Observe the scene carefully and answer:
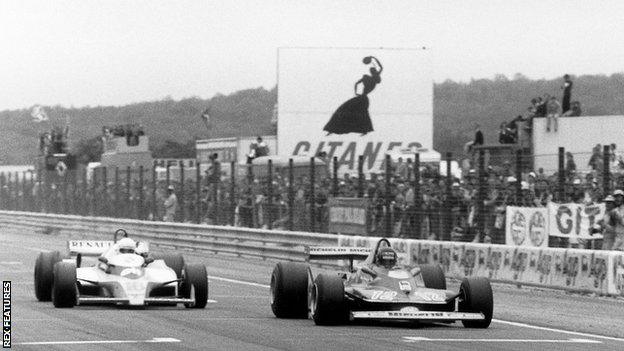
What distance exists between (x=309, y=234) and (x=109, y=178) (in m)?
17.8

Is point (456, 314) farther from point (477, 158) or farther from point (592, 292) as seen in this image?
point (477, 158)

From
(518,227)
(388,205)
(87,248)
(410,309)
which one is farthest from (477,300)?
(388,205)

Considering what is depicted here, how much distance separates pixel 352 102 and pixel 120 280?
3249 cm

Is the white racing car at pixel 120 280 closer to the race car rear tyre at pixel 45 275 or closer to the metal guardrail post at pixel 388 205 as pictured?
the race car rear tyre at pixel 45 275

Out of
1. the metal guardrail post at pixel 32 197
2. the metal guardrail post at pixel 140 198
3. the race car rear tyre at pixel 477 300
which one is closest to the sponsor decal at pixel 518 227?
the race car rear tyre at pixel 477 300

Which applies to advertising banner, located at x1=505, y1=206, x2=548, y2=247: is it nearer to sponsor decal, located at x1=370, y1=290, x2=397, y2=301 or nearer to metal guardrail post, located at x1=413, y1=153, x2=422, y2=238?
metal guardrail post, located at x1=413, y1=153, x2=422, y2=238

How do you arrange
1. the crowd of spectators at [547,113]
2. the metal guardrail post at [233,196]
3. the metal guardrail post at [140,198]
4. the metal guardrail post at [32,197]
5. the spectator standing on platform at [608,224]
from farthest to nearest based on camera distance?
1. the metal guardrail post at [32,197]
2. the metal guardrail post at [140,198]
3. the crowd of spectators at [547,113]
4. the metal guardrail post at [233,196]
5. the spectator standing on platform at [608,224]

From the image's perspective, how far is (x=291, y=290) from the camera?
1695 centimetres

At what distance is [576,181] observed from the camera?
2298cm

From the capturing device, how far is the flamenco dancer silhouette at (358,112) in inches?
1978

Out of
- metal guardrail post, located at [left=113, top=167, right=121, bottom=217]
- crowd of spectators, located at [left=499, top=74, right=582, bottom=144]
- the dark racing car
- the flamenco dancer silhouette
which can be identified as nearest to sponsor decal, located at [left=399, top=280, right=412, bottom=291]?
the dark racing car

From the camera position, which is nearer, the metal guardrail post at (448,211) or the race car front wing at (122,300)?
the race car front wing at (122,300)

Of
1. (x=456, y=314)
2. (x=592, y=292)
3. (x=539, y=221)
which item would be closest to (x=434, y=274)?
(x=456, y=314)

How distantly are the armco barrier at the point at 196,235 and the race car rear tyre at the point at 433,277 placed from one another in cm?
1254
